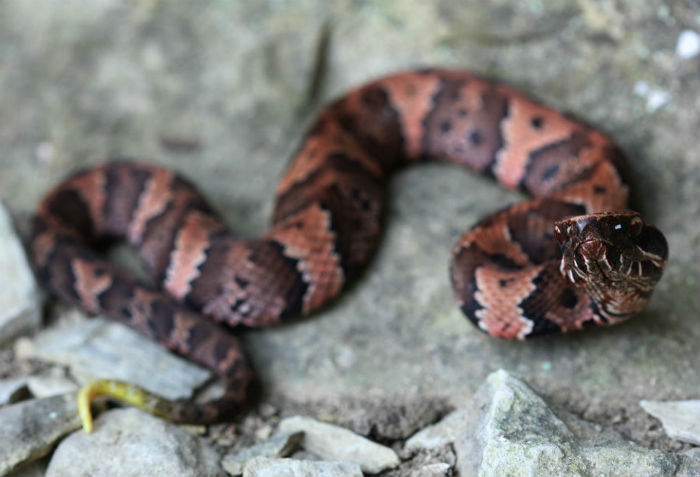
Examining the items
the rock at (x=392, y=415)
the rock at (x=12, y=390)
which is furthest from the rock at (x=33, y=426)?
the rock at (x=392, y=415)

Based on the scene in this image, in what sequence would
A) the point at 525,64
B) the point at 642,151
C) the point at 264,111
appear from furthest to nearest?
the point at 264,111, the point at 525,64, the point at 642,151

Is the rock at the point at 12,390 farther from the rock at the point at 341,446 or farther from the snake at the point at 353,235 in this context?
the rock at the point at 341,446

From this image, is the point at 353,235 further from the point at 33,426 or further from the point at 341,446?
the point at 33,426

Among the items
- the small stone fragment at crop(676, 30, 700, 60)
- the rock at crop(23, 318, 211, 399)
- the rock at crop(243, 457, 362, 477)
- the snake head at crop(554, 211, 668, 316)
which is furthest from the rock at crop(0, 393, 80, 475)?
the small stone fragment at crop(676, 30, 700, 60)

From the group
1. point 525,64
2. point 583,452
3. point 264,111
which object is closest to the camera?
point 583,452

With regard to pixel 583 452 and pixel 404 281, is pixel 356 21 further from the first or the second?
pixel 583 452

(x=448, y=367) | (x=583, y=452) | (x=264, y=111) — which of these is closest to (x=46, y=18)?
(x=264, y=111)
